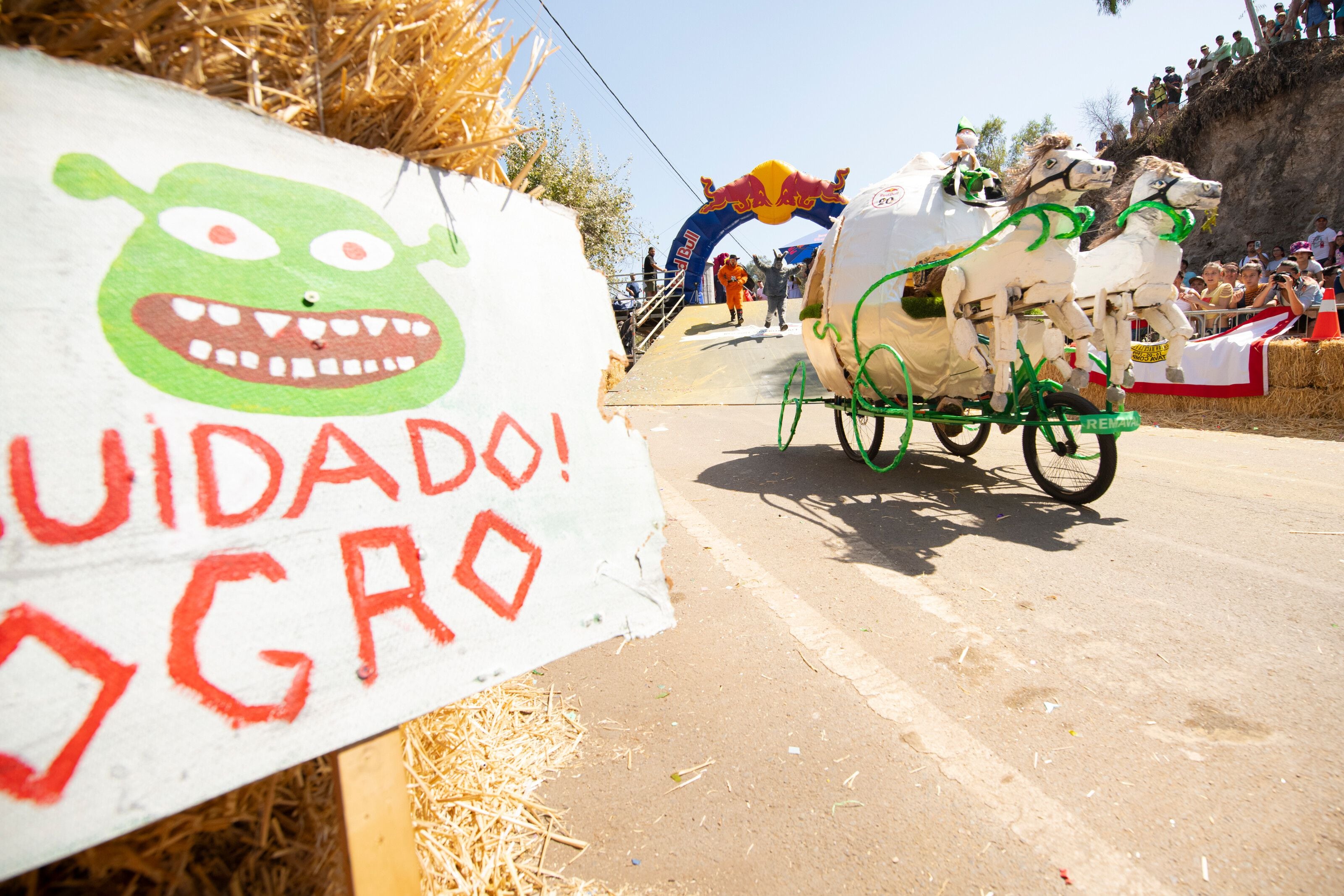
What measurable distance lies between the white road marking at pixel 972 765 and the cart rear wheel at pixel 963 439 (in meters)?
3.03

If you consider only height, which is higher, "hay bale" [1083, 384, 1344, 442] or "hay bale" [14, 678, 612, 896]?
"hay bale" [1083, 384, 1344, 442]

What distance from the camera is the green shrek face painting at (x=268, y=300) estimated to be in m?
0.98

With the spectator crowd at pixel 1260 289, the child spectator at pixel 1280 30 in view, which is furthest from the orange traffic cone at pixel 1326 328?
A: the child spectator at pixel 1280 30

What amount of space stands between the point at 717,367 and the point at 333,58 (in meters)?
12.5

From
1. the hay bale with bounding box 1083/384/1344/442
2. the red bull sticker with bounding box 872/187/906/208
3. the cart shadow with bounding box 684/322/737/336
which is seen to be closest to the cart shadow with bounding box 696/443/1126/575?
the red bull sticker with bounding box 872/187/906/208

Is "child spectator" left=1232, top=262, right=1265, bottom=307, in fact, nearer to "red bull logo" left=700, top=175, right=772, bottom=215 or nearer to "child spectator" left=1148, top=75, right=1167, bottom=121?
"red bull logo" left=700, top=175, right=772, bottom=215

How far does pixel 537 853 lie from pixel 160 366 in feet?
4.71

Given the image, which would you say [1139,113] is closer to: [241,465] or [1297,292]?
[1297,292]

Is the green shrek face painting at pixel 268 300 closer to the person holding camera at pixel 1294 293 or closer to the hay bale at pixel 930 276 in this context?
the hay bale at pixel 930 276

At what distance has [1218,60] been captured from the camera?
1941cm

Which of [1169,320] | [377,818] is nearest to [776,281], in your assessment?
[1169,320]

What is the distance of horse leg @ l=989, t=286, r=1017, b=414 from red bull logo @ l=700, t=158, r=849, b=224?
14430 millimetres

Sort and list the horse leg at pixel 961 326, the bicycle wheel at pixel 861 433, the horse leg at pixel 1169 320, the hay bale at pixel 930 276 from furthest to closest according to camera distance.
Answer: the bicycle wheel at pixel 861 433 < the hay bale at pixel 930 276 < the horse leg at pixel 1169 320 < the horse leg at pixel 961 326

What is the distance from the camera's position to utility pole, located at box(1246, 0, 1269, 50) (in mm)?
18750
